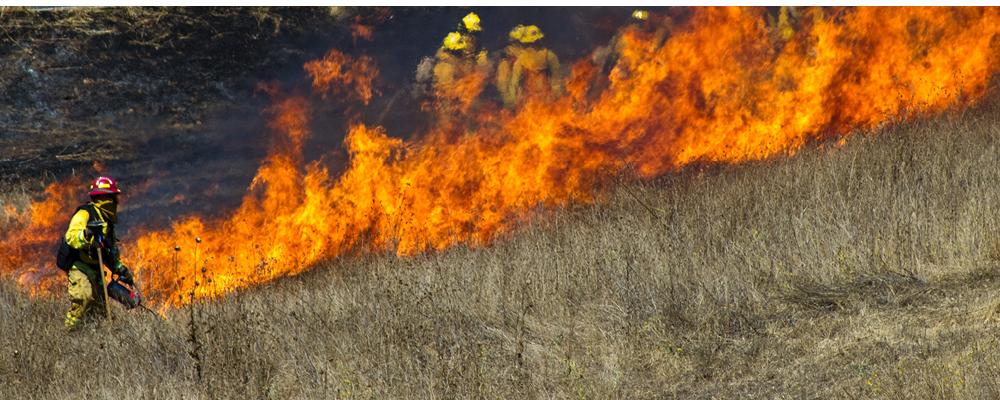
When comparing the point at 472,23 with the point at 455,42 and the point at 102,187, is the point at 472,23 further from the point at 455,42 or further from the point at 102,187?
the point at 102,187

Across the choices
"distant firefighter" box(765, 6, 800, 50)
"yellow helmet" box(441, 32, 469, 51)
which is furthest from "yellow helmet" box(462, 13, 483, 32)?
"distant firefighter" box(765, 6, 800, 50)

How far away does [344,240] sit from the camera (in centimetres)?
1231

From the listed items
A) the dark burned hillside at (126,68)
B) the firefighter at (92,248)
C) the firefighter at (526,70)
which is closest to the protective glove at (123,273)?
the firefighter at (92,248)

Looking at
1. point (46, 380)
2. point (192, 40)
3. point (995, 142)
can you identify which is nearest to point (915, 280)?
point (995, 142)

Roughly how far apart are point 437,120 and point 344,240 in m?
4.11

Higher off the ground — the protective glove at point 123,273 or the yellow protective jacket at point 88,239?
the yellow protective jacket at point 88,239

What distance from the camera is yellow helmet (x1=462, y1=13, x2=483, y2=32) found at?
1784cm

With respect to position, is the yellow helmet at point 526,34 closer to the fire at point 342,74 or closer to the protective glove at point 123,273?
the fire at point 342,74

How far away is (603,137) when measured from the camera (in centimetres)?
1400

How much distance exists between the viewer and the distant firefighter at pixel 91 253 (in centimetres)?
918

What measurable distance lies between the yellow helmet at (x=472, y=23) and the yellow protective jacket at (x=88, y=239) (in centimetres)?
927

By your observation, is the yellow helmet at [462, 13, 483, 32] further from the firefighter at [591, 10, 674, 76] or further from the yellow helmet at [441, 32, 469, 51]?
the firefighter at [591, 10, 674, 76]

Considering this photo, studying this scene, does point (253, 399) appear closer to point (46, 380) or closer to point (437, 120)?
point (46, 380)

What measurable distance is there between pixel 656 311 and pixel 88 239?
4519mm
